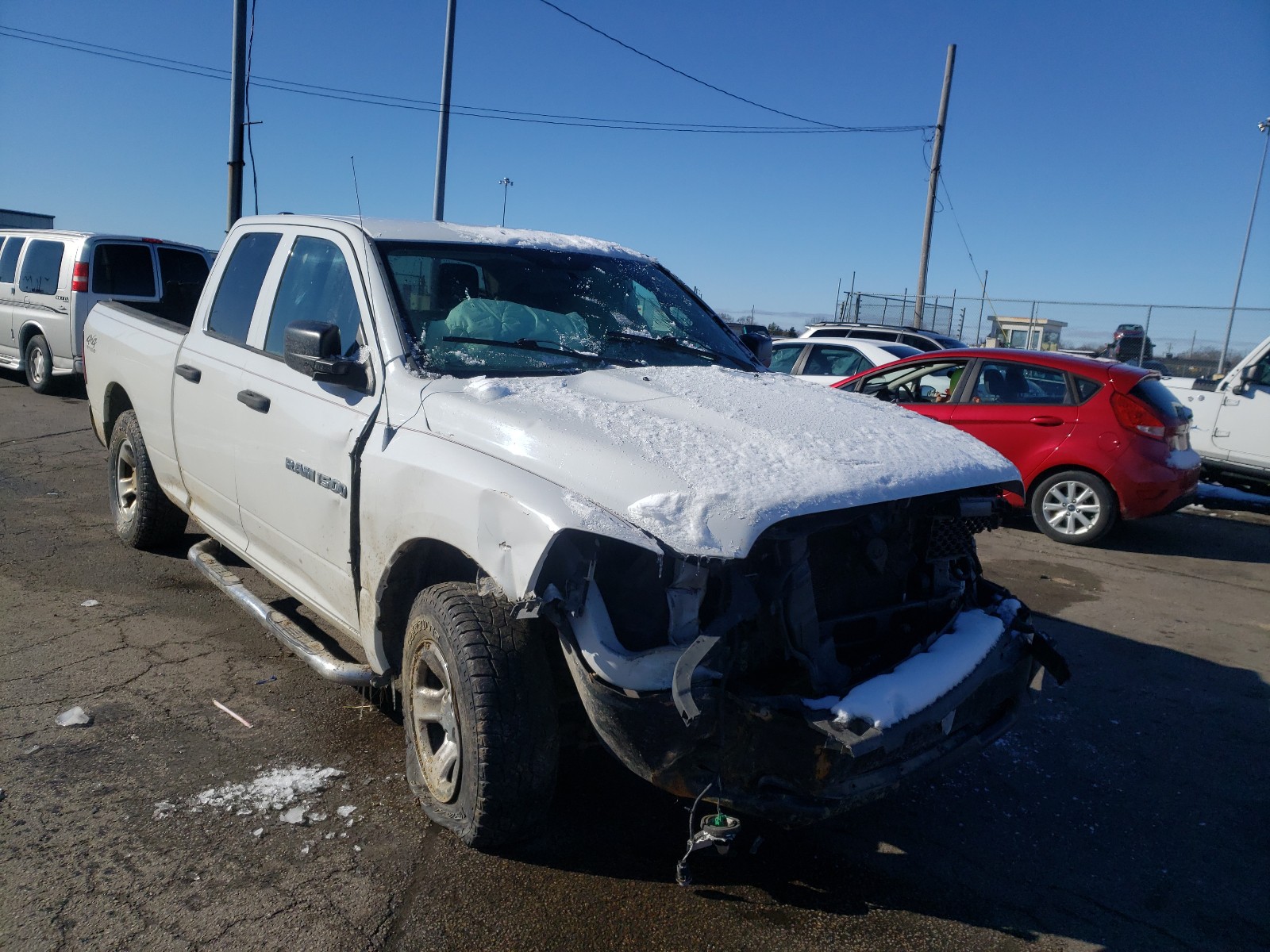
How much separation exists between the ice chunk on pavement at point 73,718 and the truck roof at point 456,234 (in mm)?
2238

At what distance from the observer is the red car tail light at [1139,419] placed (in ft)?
24.5

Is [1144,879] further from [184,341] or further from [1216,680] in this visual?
[184,341]

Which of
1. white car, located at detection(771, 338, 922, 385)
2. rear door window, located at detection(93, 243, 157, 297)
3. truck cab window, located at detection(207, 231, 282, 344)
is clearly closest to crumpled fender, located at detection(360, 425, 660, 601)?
truck cab window, located at detection(207, 231, 282, 344)

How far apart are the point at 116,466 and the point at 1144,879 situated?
579 cm

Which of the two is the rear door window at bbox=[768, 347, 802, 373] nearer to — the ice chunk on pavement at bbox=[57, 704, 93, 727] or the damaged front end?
the damaged front end

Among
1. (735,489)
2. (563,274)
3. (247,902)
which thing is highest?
(563,274)

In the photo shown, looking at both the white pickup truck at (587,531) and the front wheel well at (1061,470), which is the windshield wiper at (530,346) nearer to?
the white pickup truck at (587,531)

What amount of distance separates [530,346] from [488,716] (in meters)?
1.50

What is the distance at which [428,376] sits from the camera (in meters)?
3.14

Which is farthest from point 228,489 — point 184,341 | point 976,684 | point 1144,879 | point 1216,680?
point 1216,680

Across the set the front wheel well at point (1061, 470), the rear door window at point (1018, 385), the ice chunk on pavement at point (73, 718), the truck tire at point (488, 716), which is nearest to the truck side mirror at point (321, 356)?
the truck tire at point (488, 716)

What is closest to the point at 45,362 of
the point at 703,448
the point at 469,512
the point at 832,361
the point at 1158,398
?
the point at 832,361

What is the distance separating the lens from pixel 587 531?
235 centimetres

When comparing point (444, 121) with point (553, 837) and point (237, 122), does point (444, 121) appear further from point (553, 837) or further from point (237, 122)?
point (553, 837)
